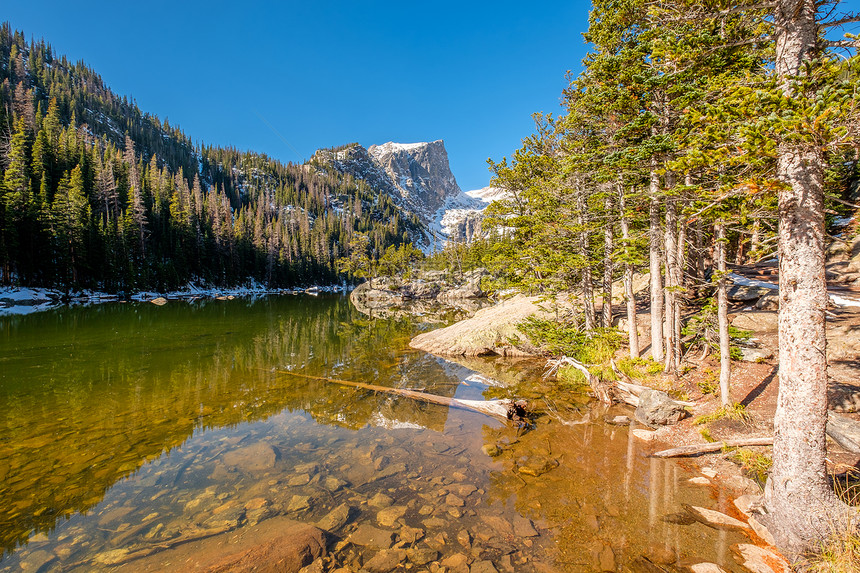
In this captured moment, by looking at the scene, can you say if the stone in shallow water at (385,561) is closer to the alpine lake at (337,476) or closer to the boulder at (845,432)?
the alpine lake at (337,476)

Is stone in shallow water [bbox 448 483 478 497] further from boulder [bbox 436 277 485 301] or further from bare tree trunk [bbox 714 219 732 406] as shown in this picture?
boulder [bbox 436 277 485 301]

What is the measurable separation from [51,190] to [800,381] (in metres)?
91.7

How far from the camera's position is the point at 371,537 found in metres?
5.36

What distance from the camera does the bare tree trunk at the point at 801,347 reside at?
4.54 metres

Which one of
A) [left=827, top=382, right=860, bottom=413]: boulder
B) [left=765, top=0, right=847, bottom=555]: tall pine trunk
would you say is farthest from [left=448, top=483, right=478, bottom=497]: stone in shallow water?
[left=827, top=382, right=860, bottom=413]: boulder

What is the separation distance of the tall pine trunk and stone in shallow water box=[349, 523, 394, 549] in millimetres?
5546

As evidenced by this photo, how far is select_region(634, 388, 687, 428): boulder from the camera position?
28.5 ft

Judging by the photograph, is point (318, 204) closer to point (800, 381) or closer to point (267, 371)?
point (267, 371)

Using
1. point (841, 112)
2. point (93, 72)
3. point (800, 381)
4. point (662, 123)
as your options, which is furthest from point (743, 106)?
point (93, 72)

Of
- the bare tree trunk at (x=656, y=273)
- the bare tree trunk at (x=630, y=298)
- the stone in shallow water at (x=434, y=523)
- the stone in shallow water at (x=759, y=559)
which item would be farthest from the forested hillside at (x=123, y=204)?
the stone in shallow water at (x=759, y=559)

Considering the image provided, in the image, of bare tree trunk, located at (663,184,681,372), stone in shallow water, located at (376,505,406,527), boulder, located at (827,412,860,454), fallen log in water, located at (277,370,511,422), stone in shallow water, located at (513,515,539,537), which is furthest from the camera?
bare tree trunk, located at (663,184,681,372)

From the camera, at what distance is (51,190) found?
193 feet

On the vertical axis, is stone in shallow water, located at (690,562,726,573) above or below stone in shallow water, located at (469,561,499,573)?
above

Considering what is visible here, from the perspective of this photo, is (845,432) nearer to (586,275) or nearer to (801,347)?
(801,347)
